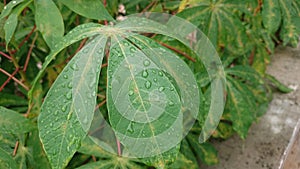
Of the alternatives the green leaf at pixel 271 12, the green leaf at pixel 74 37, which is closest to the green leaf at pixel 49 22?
the green leaf at pixel 74 37

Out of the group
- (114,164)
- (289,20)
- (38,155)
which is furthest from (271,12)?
(38,155)

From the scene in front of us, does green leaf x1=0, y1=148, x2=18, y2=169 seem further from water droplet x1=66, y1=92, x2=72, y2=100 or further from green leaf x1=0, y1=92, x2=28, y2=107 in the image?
green leaf x1=0, y1=92, x2=28, y2=107

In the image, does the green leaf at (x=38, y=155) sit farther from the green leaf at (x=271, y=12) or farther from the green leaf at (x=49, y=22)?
the green leaf at (x=271, y=12)

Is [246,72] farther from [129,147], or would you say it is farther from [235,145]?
[129,147]

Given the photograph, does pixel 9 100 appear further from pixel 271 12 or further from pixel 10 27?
pixel 271 12

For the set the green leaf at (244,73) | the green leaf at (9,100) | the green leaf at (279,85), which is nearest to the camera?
the green leaf at (9,100)
